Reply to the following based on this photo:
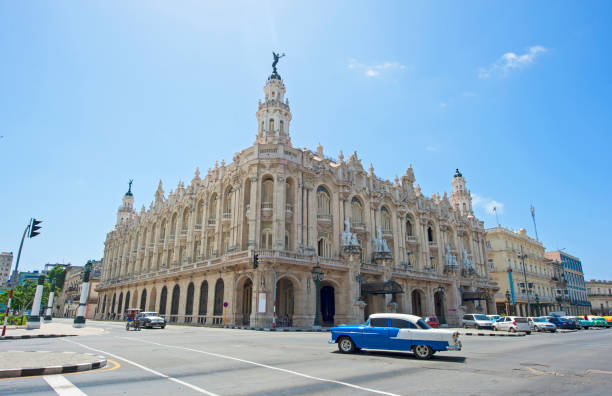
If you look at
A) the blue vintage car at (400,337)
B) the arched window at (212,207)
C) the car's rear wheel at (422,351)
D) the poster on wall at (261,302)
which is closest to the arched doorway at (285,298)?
the poster on wall at (261,302)

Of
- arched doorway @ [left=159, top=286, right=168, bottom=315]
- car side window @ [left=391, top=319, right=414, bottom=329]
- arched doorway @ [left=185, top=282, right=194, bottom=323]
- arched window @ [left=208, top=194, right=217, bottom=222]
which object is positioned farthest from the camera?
arched doorway @ [left=159, top=286, right=168, bottom=315]

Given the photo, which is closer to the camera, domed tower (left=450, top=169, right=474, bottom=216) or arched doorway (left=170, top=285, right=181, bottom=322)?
arched doorway (left=170, top=285, right=181, bottom=322)

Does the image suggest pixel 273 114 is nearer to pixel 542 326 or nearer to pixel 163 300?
pixel 163 300

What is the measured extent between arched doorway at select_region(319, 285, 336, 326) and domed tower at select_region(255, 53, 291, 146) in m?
16.3

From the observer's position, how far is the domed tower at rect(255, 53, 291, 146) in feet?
140

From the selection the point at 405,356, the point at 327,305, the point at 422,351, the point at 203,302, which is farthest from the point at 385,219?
the point at 422,351

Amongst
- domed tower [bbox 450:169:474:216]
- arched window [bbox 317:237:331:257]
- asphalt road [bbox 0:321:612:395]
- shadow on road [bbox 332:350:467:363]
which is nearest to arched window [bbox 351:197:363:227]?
arched window [bbox 317:237:331:257]

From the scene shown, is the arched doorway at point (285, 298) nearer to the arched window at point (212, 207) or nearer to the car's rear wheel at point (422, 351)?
the arched window at point (212, 207)

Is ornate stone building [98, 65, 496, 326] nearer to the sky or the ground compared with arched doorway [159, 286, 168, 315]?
nearer to the sky

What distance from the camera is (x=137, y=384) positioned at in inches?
315

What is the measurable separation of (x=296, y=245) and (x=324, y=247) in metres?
4.96

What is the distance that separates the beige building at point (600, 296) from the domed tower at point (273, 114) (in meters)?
95.7

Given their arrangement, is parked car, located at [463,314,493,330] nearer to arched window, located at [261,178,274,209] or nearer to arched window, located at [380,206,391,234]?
arched window, located at [380,206,391,234]

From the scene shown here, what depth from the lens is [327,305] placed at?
130ft
